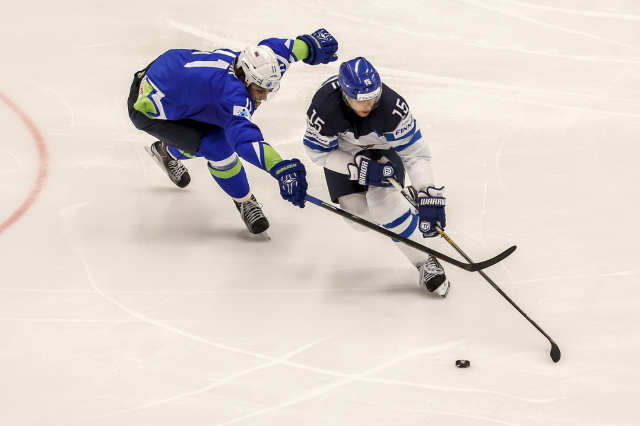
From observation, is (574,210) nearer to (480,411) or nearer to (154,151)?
(480,411)

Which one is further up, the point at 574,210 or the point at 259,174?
the point at 574,210

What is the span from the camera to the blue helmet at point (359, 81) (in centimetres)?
310

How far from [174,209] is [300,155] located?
2.83 ft

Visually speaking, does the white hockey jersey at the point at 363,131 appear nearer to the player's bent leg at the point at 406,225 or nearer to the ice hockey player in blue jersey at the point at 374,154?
the ice hockey player in blue jersey at the point at 374,154

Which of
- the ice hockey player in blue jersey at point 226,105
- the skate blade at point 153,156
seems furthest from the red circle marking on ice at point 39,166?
the ice hockey player in blue jersey at point 226,105

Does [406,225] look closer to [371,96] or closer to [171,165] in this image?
[371,96]

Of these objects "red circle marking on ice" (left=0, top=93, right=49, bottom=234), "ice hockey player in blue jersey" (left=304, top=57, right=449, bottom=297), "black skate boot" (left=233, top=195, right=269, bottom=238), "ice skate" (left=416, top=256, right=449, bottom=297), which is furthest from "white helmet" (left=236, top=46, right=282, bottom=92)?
"red circle marking on ice" (left=0, top=93, right=49, bottom=234)

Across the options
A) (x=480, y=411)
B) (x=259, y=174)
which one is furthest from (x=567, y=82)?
(x=480, y=411)

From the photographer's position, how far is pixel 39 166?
438cm

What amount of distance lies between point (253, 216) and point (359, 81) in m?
1.11

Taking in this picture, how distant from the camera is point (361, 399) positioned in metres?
2.91

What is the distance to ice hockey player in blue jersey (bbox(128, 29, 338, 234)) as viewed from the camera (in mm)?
3332

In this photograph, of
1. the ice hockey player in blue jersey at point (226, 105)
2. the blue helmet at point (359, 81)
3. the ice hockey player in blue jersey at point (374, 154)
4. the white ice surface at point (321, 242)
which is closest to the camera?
the white ice surface at point (321, 242)

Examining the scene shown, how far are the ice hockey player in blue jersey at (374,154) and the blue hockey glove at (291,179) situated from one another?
20 cm
